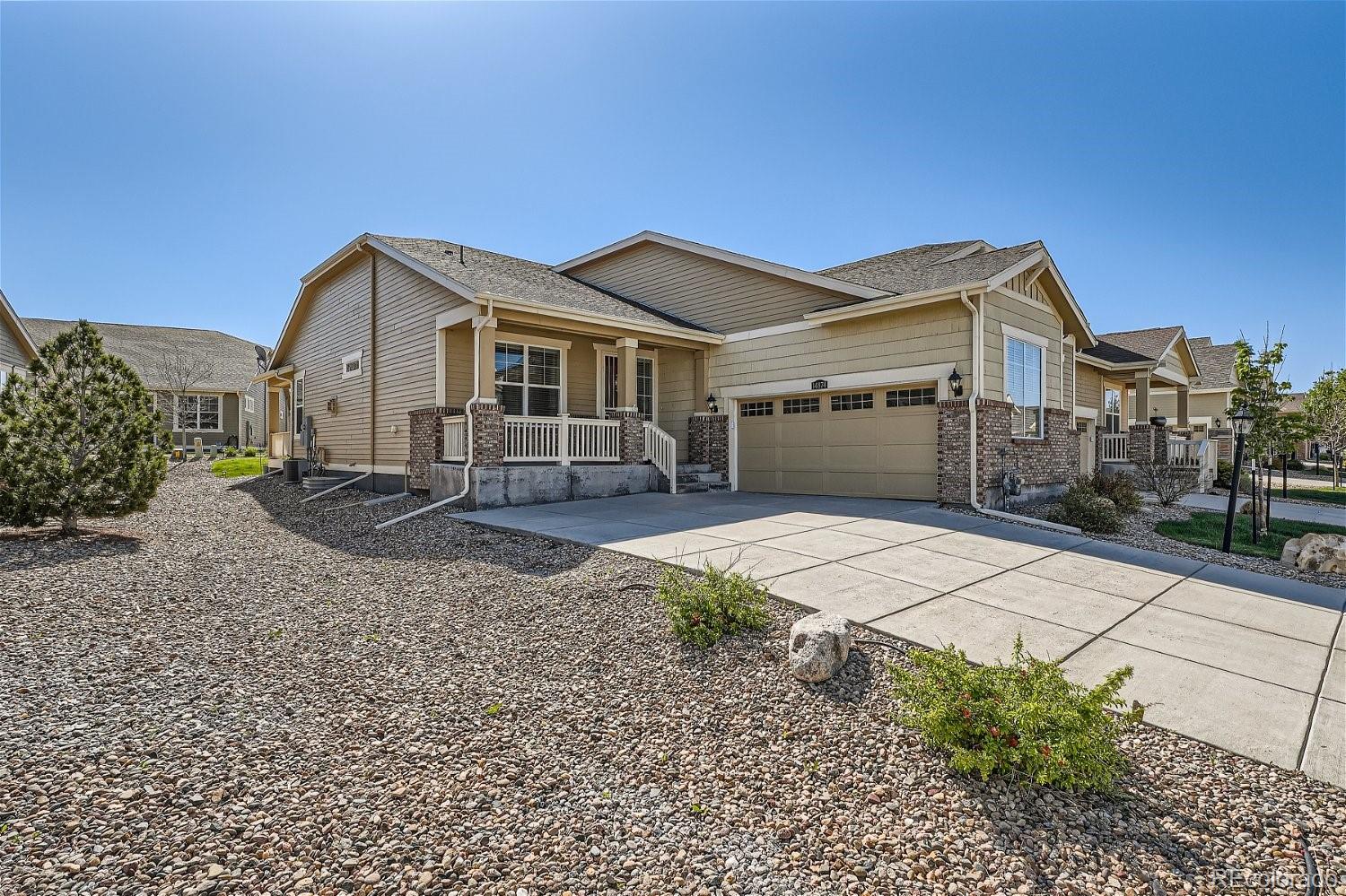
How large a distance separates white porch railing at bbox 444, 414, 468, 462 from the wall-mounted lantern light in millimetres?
8252

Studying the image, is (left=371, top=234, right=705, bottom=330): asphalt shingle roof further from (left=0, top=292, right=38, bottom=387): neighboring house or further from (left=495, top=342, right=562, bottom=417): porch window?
(left=0, top=292, right=38, bottom=387): neighboring house

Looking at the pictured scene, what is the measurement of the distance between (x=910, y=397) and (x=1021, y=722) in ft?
30.0

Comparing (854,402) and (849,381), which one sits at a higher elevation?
(849,381)

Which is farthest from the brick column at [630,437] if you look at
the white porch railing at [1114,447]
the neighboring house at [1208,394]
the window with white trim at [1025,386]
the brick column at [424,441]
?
the neighboring house at [1208,394]

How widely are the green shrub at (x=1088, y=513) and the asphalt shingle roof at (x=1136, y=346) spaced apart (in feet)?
29.6

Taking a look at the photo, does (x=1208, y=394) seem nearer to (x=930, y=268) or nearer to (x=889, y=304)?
(x=930, y=268)

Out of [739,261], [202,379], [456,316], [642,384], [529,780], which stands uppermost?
[739,261]

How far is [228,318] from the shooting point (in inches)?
1341

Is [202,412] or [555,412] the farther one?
[202,412]

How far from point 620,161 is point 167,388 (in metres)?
26.8

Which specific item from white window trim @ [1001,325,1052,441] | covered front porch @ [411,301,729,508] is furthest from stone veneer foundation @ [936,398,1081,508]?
covered front porch @ [411,301,729,508]

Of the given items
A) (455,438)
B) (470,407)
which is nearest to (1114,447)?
(470,407)

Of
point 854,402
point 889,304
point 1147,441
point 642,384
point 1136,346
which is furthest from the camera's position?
point 1136,346

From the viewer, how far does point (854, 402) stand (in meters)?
12.0
